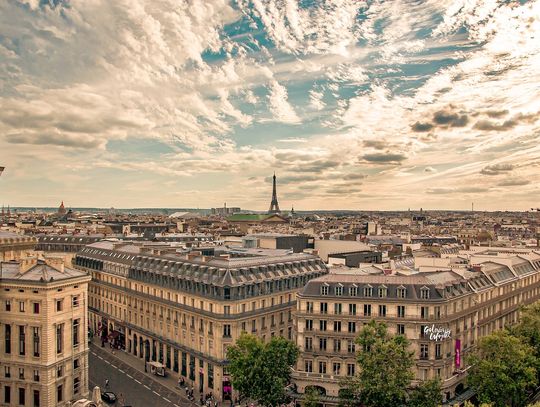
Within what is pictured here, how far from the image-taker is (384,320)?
78938 mm

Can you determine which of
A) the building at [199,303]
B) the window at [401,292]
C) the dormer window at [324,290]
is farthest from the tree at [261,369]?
the window at [401,292]

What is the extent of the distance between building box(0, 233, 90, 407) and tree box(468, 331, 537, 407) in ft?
177

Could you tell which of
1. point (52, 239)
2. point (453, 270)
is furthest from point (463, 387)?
point (52, 239)

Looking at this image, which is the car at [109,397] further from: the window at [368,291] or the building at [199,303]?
the window at [368,291]

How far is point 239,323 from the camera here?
8575cm

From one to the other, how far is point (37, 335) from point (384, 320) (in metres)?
47.0

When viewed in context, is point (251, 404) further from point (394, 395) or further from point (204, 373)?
point (394, 395)

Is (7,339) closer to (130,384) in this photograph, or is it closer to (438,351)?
(130,384)

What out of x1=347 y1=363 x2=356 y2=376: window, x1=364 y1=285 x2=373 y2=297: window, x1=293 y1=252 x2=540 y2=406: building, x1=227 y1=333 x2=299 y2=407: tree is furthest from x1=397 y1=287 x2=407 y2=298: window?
x1=227 y1=333 x2=299 y2=407: tree

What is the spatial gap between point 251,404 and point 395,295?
26.1m

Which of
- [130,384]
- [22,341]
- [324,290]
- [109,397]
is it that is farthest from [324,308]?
[22,341]

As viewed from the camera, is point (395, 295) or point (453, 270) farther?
point (453, 270)

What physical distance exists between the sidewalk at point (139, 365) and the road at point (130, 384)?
2.15ft

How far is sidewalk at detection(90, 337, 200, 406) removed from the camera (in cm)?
8612
